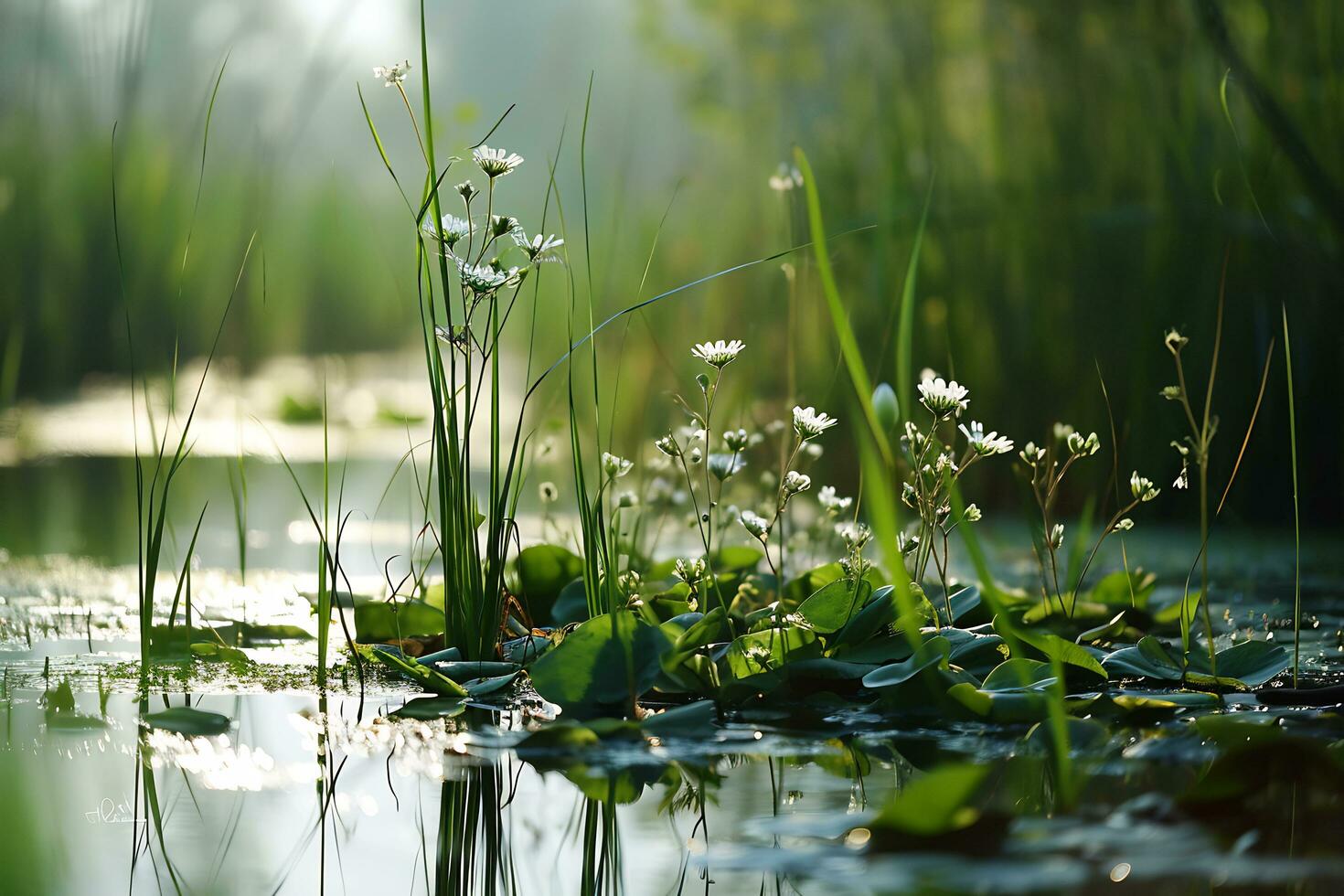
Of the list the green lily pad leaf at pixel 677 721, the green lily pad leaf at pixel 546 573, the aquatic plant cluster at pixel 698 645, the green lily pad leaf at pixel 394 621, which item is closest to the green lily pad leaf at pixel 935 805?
the aquatic plant cluster at pixel 698 645

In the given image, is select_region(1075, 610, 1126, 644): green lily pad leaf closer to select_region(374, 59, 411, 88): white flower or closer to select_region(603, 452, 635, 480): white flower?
select_region(603, 452, 635, 480): white flower

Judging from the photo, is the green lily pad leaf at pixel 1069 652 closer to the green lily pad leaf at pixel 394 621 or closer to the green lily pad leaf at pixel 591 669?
the green lily pad leaf at pixel 591 669

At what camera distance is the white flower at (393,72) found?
1244mm

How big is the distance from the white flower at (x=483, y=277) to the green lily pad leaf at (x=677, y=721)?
0.45 metres

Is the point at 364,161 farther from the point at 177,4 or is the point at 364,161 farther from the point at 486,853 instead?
the point at 486,853

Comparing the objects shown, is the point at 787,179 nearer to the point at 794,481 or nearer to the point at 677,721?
the point at 794,481

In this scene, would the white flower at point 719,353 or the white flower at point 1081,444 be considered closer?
the white flower at point 719,353

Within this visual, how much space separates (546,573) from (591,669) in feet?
1.73

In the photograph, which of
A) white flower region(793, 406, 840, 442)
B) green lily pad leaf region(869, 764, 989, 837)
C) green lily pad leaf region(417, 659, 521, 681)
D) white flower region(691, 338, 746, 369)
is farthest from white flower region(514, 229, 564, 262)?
green lily pad leaf region(869, 764, 989, 837)

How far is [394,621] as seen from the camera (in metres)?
1.46

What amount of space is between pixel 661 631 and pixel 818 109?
9.37 feet

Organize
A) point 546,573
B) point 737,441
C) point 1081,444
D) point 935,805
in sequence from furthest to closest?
point 546,573 → point 1081,444 → point 737,441 → point 935,805

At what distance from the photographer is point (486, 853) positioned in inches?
29.8

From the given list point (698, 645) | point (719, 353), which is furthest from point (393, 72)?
point (698, 645)
